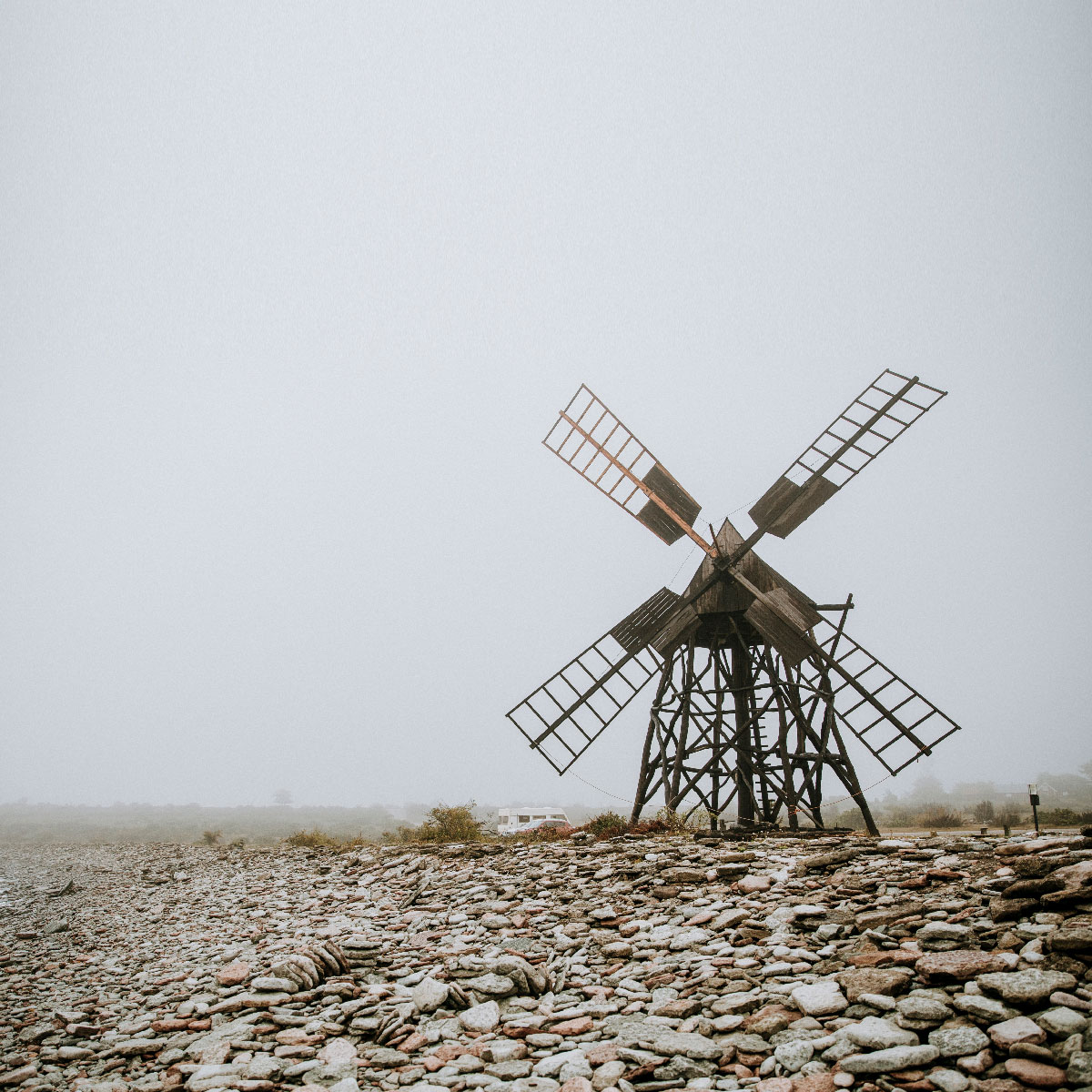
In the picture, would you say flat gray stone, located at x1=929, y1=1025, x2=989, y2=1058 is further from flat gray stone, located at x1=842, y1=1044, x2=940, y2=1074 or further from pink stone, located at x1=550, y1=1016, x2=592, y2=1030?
pink stone, located at x1=550, y1=1016, x2=592, y2=1030

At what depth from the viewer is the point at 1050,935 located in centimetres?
→ 507

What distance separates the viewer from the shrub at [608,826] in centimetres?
1331

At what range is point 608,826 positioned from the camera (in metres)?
14.2

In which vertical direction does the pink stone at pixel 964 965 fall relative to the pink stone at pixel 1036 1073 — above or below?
above

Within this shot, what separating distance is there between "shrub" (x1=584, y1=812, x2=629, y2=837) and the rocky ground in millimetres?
1719

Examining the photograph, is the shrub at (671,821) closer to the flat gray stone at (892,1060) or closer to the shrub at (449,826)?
the shrub at (449,826)

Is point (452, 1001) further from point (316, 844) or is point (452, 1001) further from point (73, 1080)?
point (316, 844)

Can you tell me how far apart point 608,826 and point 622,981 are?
777cm

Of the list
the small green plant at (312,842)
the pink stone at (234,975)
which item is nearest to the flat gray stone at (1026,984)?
the pink stone at (234,975)

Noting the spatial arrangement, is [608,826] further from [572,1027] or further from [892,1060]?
[892,1060]

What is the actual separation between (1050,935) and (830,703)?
357 inches

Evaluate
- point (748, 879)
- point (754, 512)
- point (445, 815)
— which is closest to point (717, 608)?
point (754, 512)

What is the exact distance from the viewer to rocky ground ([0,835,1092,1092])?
4633 millimetres

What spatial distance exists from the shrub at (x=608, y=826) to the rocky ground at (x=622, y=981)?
1719mm
